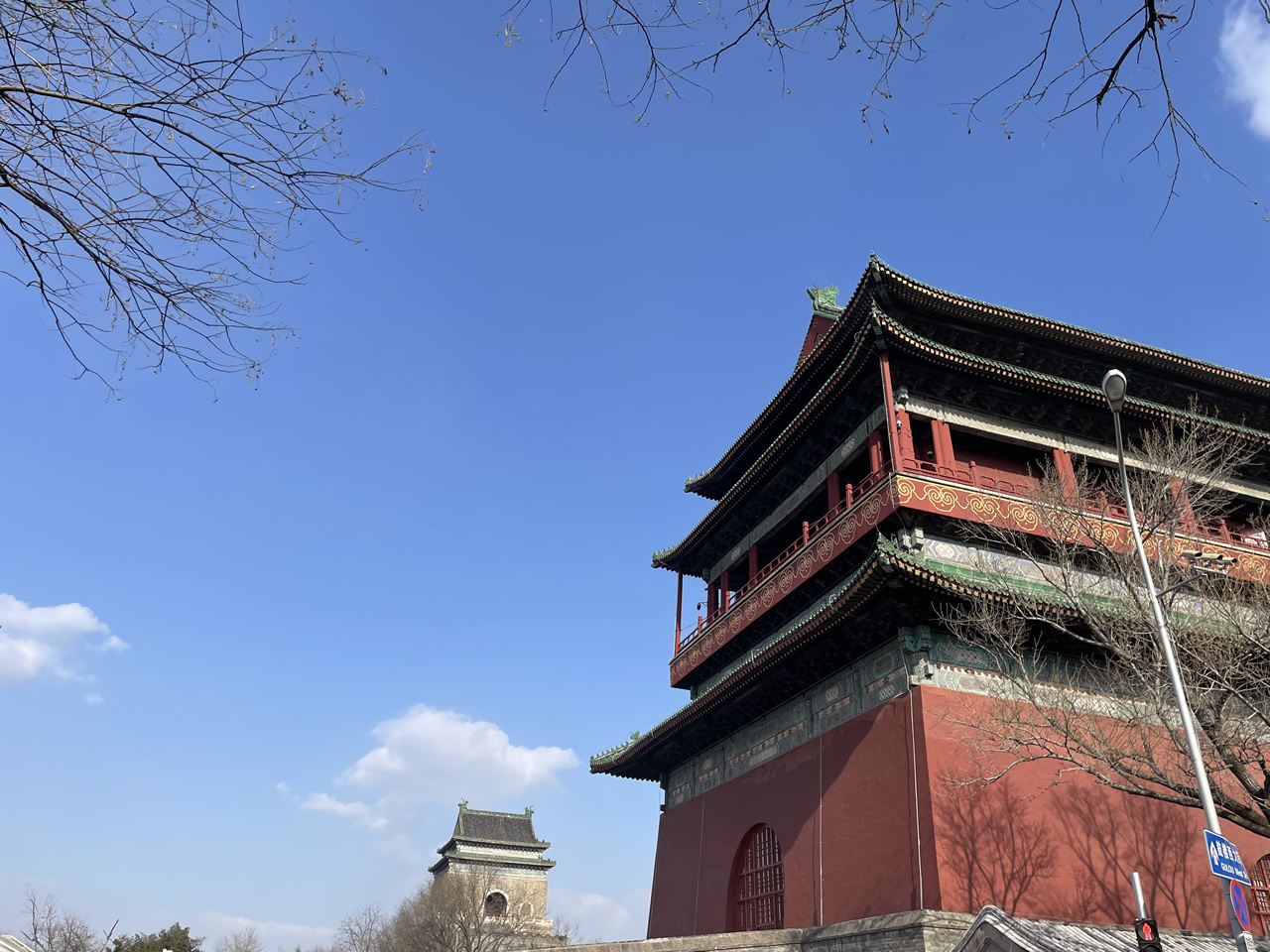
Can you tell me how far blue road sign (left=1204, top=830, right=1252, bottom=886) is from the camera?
779cm

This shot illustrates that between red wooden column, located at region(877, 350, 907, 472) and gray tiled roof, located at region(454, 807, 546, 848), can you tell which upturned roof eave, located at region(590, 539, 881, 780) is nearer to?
red wooden column, located at region(877, 350, 907, 472)

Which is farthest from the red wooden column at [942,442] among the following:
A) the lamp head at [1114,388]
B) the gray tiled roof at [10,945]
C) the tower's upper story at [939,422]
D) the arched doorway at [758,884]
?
the gray tiled roof at [10,945]

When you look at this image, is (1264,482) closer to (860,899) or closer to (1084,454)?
(1084,454)

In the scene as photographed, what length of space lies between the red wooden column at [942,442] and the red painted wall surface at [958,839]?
4.43m

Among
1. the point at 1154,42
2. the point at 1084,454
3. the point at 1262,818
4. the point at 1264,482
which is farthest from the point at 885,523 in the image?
the point at 1154,42

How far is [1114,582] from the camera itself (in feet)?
50.1

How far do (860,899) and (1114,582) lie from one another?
6883mm

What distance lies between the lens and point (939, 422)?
16734 mm

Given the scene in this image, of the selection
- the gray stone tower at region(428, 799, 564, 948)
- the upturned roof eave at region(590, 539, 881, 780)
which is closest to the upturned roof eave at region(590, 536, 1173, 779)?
the upturned roof eave at region(590, 539, 881, 780)

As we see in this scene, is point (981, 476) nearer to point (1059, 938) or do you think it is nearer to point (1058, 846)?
point (1058, 846)

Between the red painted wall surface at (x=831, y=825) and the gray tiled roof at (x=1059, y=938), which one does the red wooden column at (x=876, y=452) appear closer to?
the red painted wall surface at (x=831, y=825)

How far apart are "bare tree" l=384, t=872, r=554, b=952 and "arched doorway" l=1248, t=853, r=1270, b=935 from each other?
30.2m

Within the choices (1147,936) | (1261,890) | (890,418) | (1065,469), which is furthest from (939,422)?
(1147,936)

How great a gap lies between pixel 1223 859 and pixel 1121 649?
4.04m
